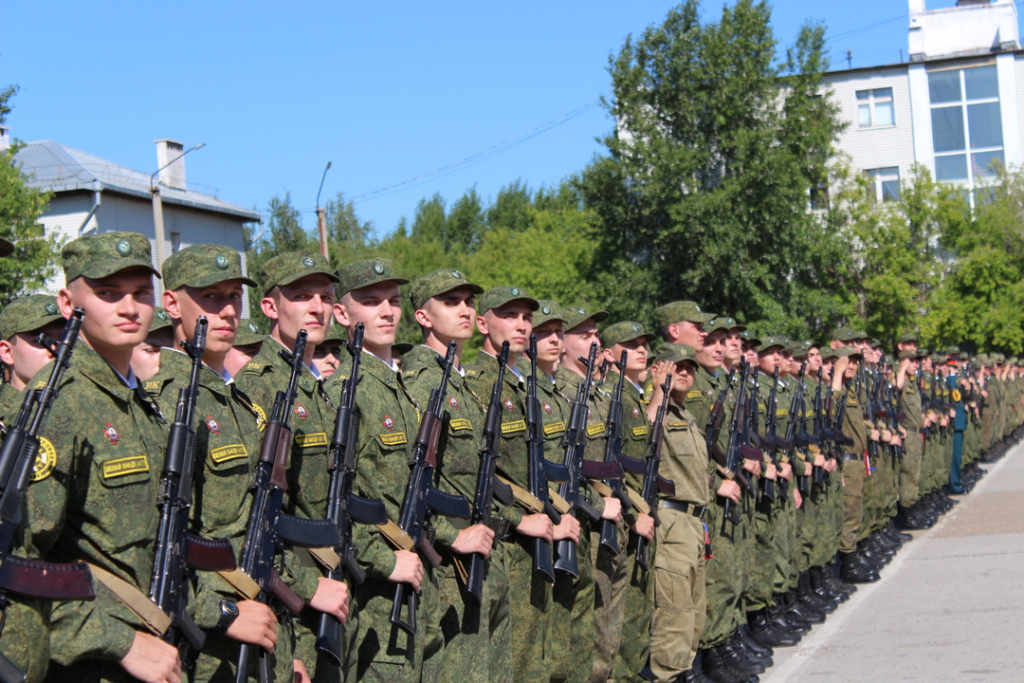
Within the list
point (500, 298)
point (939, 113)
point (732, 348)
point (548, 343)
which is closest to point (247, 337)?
point (500, 298)

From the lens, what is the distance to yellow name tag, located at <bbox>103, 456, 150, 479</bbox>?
3.12m

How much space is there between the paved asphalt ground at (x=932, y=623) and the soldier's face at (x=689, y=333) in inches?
98.3

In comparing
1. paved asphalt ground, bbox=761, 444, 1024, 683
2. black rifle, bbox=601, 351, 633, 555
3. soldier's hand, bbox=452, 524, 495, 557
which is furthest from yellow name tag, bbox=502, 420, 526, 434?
paved asphalt ground, bbox=761, 444, 1024, 683

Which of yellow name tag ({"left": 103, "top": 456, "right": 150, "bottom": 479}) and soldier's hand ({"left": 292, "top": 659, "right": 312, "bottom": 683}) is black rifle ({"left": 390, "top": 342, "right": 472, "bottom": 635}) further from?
yellow name tag ({"left": 103, "top": 456, "right": 150, "bottom": 479})

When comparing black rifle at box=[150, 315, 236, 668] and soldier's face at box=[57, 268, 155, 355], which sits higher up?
soldier's face at box=[57, 268, 155, 355]

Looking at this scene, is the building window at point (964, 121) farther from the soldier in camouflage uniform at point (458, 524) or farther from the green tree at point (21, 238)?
the soldier in camouflage uniform at point (458, 524)

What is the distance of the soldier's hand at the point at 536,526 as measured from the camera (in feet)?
18.0

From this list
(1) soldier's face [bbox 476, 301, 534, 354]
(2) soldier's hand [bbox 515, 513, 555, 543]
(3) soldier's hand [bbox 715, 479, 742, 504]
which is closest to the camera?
(2) soldier's hand [bbox 515, 513, 555, 543]

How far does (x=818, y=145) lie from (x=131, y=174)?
23.2 metres

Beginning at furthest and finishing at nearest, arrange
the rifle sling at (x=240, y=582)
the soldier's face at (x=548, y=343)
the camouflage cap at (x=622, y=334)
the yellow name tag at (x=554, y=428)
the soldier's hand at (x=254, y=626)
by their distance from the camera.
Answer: the camouflage cap at (x=622, y=334) → the soldier's face at (x=548, y=343) → the yellow name tag at (x=554, y=428) → the rifle sling at (x=240, y=582) → the soldier's hand at (x=254, y=626)

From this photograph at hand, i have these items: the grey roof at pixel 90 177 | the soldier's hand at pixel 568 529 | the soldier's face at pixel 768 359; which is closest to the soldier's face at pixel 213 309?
the soldier's hand at pixel 568 529

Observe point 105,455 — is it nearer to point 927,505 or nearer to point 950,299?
point 927,505

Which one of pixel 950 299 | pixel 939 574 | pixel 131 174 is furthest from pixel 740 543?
pixel 131 174

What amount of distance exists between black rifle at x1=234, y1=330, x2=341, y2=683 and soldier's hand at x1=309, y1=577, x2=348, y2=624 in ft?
0.22
